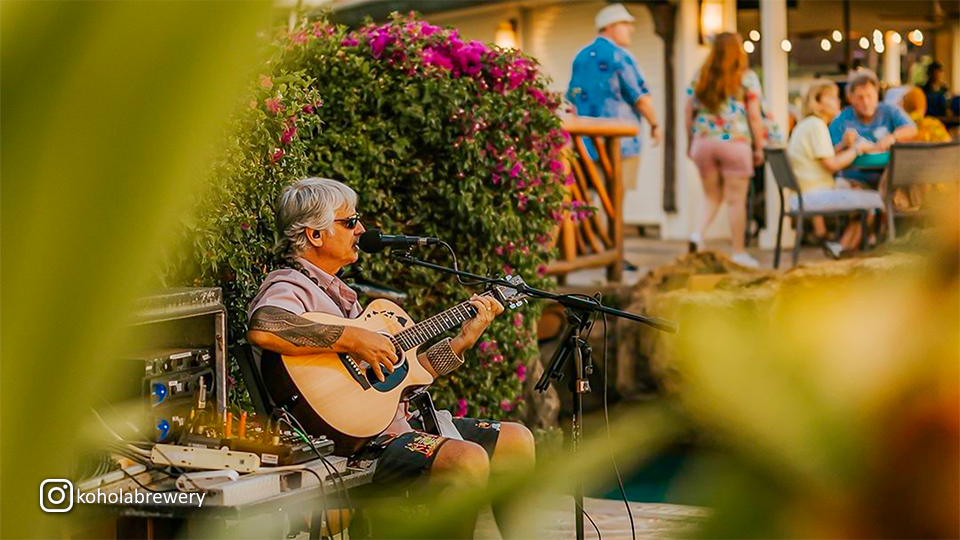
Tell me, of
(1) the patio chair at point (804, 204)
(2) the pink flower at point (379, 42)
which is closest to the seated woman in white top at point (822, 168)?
(1) the patio chair at point (804, 204)

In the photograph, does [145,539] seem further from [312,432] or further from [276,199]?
[276,199]

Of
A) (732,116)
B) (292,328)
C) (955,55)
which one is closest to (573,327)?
(292,328)

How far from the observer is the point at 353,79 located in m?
5.83

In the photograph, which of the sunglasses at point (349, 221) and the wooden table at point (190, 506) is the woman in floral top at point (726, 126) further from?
the wooden table at point (190, 506)

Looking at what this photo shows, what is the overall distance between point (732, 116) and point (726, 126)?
0.08 m

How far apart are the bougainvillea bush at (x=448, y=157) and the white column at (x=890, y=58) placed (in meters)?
9.30

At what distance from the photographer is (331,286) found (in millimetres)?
4230

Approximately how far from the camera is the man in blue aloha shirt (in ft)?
31.6

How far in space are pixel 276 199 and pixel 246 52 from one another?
4431 mm

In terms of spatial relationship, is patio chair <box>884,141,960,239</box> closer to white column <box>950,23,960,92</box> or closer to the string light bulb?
the string light bulb

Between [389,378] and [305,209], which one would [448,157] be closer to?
[305,209]

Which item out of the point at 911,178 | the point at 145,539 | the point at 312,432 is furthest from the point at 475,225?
the point at 911,178

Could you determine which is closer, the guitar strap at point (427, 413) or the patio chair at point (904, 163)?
the guitar strap at point (427, 413)

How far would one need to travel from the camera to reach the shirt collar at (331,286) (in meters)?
4.19
